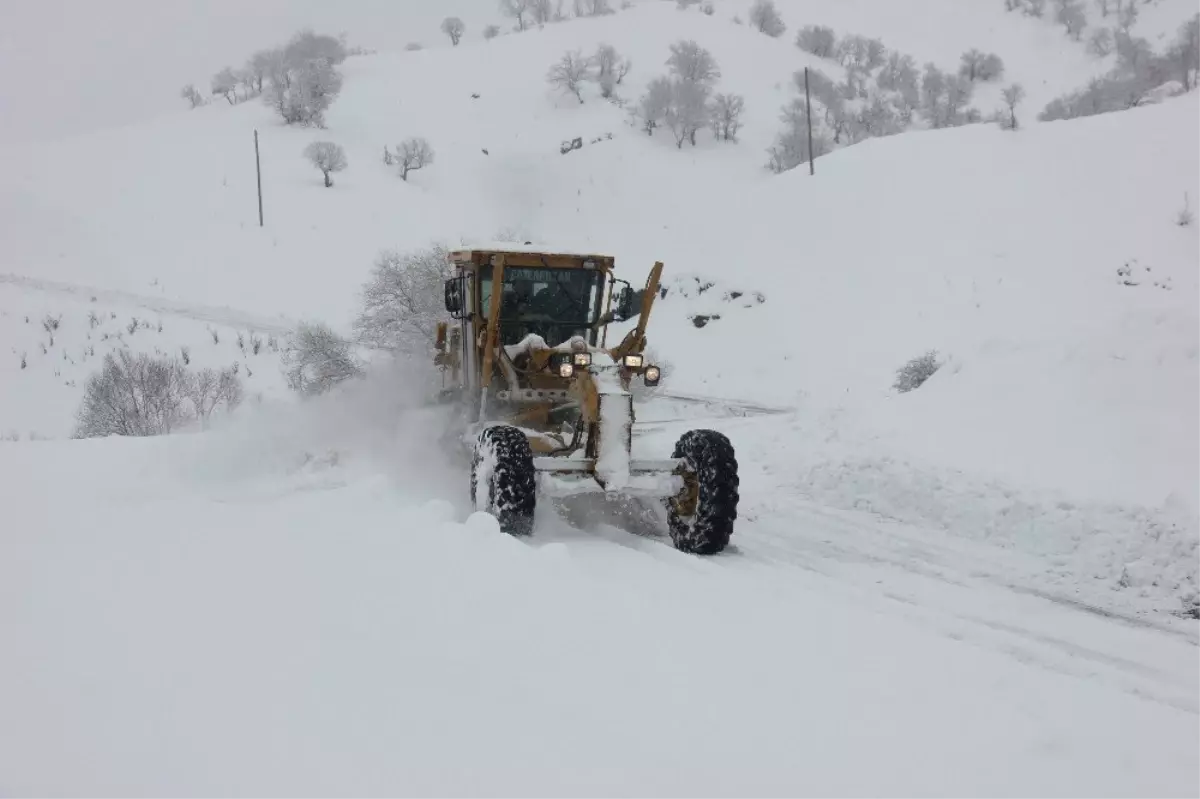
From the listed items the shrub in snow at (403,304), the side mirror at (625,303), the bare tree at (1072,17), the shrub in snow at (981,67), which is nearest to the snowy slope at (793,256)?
the shrub in snow at (981,67)

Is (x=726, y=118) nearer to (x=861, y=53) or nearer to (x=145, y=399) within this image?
(x=861, y=53)

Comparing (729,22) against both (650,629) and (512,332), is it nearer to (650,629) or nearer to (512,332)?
(512,332)

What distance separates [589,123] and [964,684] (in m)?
43.3

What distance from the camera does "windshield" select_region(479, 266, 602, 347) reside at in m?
9.42

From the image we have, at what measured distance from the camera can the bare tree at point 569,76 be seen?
48.2m

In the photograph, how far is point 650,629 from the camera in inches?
193

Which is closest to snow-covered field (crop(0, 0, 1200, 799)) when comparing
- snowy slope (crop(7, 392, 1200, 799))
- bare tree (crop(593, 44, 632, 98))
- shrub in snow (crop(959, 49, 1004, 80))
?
snowy slope (crop(7, 392, 1200, 799))

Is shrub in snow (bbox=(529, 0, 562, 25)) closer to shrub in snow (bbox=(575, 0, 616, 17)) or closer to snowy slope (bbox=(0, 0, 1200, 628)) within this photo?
shrub in snow (bbox=(575, 0, 616, 17))

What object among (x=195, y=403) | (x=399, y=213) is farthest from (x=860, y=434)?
(x=399, y=213)

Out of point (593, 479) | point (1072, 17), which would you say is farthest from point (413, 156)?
point (1072, 17)

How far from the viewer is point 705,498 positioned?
790cm

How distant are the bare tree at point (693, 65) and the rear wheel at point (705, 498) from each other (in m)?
42.7

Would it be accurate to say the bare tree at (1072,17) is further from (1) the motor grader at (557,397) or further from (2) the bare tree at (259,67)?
(1) the motor grader at (557,397)

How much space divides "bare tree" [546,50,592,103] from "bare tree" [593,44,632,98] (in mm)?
861
